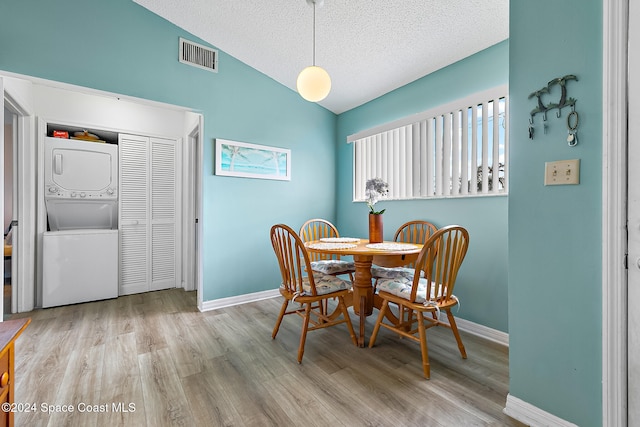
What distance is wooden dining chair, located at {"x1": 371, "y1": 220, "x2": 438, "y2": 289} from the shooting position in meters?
2.37

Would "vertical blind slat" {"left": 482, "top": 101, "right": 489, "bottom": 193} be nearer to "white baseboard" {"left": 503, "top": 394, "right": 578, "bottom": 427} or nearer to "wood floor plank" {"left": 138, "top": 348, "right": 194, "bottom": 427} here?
"white baseboard" {"left": 503, "top": 394, "right": 578, "bottom": 427}

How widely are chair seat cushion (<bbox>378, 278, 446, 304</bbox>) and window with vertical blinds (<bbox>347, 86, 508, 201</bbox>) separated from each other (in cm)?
99

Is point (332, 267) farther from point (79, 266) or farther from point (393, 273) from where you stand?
point (79, 266)

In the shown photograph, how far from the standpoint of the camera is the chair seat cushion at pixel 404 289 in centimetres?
183

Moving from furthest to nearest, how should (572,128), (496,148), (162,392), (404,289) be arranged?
(496,148) → (404,289) → (162,392) → (572,128)

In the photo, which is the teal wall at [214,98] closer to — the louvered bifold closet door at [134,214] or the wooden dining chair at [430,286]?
the louvered bifold closet door at [134,214]

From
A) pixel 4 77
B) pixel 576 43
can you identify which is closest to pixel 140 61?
pixel 4 77

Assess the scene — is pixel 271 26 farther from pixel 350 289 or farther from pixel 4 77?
pixel 350 289

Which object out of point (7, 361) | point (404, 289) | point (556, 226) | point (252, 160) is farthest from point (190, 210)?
point (556, 226)

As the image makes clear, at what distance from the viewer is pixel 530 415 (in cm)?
136

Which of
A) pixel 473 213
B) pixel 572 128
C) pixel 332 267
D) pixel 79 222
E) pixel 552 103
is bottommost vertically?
pixel 332 267

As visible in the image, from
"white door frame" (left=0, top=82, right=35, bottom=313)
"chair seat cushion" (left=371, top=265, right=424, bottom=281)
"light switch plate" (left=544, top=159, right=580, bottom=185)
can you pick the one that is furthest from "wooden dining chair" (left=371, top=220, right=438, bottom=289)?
"white door frame" (left=0, top=82, right=35, bottom=313)

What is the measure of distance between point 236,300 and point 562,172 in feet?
9.96

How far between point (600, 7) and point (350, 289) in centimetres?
204
